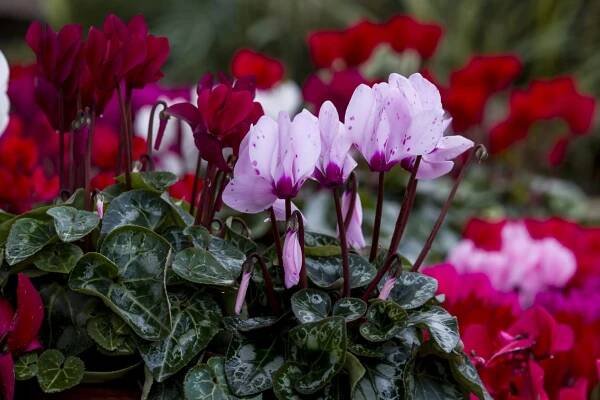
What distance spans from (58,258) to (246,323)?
243mm

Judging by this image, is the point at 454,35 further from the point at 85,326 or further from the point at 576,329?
the point at 85,326

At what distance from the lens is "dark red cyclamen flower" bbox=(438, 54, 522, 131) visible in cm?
306

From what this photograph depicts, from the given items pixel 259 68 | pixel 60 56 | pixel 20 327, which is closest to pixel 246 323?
pixel 20 327

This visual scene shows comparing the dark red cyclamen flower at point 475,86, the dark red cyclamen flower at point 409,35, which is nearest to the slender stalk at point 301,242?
the dark red cyclamen flower at point 475,86

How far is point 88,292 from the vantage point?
1.08 m

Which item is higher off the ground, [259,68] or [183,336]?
[183,336]

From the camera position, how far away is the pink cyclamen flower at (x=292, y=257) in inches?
41.8

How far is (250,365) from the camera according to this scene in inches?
42.3

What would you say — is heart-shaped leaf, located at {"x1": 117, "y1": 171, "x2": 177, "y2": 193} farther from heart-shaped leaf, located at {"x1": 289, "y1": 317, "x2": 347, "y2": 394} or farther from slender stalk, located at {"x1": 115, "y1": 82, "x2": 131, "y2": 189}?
heart-shaped leaf, located at {"x1": 289, "y1": 317, "x2": 347, "y2": 394}

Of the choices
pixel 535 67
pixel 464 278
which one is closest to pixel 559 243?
pixel 464 278

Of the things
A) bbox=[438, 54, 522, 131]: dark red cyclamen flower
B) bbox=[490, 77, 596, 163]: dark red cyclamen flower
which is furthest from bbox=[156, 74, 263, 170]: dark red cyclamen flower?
bbox=[490, 77, 596, 163]: dark red cyclamen flower

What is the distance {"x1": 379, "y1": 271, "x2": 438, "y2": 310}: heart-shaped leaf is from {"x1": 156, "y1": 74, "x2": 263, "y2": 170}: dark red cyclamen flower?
26cm

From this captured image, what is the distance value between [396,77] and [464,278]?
0.61 m

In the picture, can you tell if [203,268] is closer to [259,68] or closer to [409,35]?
[259,68]
